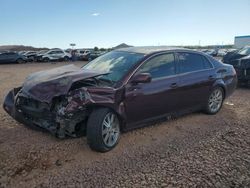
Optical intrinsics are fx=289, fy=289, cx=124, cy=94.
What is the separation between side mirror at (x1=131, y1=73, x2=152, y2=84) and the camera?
4.70 meters

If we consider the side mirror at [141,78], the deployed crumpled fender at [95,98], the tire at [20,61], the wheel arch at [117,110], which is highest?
the side mirror at [141,78]

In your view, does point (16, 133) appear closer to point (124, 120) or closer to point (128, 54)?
point (124, 120)

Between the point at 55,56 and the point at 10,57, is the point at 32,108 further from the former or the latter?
the point at 55,56

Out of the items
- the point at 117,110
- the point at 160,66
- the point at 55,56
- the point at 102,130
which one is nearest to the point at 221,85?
the point at 160,66

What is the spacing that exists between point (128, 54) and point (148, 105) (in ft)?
3.62

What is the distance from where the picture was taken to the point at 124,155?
4344mm

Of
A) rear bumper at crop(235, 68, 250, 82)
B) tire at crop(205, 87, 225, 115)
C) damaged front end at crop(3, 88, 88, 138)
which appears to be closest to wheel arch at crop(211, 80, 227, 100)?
tire at crop(205, 87, 225, 115)

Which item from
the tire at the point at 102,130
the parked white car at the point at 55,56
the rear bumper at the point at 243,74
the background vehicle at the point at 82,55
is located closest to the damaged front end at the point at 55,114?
the tire at the point at 102,130

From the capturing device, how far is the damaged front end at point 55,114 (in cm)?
418

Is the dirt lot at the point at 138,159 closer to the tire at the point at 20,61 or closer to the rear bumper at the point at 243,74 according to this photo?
the rear bumper at the point at 243,74

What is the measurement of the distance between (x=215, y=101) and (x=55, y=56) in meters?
32.6

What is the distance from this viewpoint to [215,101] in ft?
21.9

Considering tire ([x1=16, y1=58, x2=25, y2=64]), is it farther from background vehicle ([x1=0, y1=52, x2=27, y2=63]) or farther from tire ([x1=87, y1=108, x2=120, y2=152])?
tire ([x1=87, y1=108, x2=120, y2=152])

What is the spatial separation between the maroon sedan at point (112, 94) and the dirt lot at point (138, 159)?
30 centimetres
